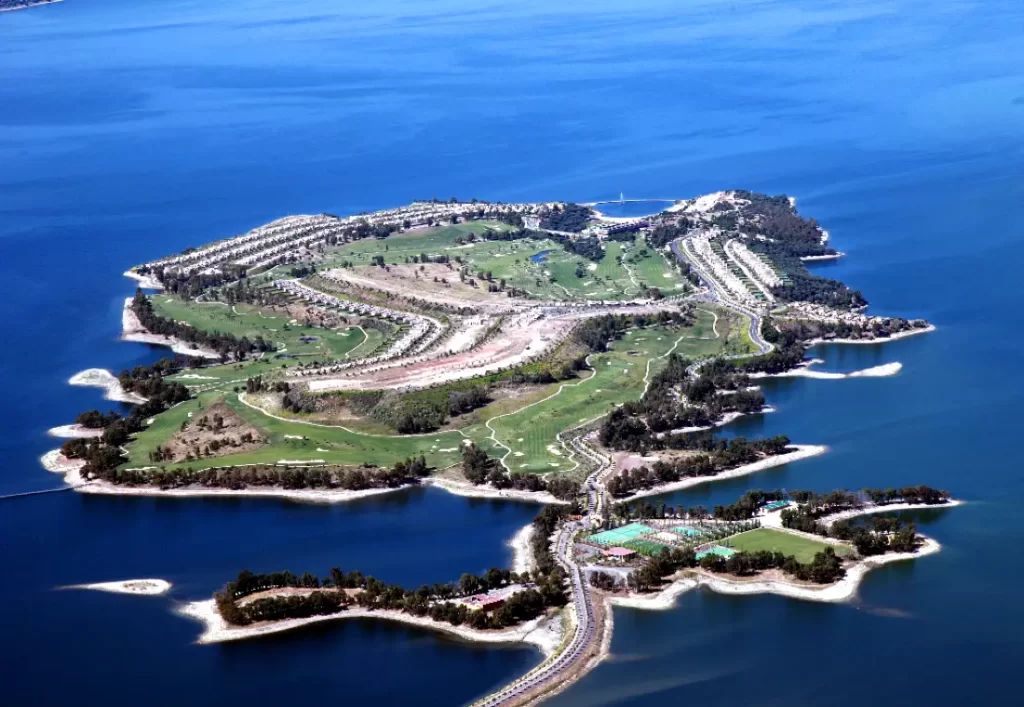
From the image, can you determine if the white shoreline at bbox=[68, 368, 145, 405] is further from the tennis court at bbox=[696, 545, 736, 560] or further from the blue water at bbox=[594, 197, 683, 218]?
the blue water at bbox=[594, 197, 683, 218]

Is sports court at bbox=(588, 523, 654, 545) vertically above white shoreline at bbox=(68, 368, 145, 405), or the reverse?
white shoreline at bbox=(68, 368, 145, 405)

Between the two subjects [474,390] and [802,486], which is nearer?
[802,486]

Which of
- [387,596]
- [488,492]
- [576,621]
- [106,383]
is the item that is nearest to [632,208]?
[106,383]

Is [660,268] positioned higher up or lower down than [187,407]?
higher up

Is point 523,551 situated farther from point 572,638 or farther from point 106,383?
point 106,383

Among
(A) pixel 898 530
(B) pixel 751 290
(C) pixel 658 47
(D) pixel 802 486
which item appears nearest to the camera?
(A) pixel 898 530

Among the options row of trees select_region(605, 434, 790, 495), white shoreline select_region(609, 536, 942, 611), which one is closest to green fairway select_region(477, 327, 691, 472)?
row of trees select_region(605, 434, 790, 495)

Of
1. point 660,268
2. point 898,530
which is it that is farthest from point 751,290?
point 898,530

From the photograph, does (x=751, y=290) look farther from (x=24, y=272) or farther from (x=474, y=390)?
(x=24, y=272)
